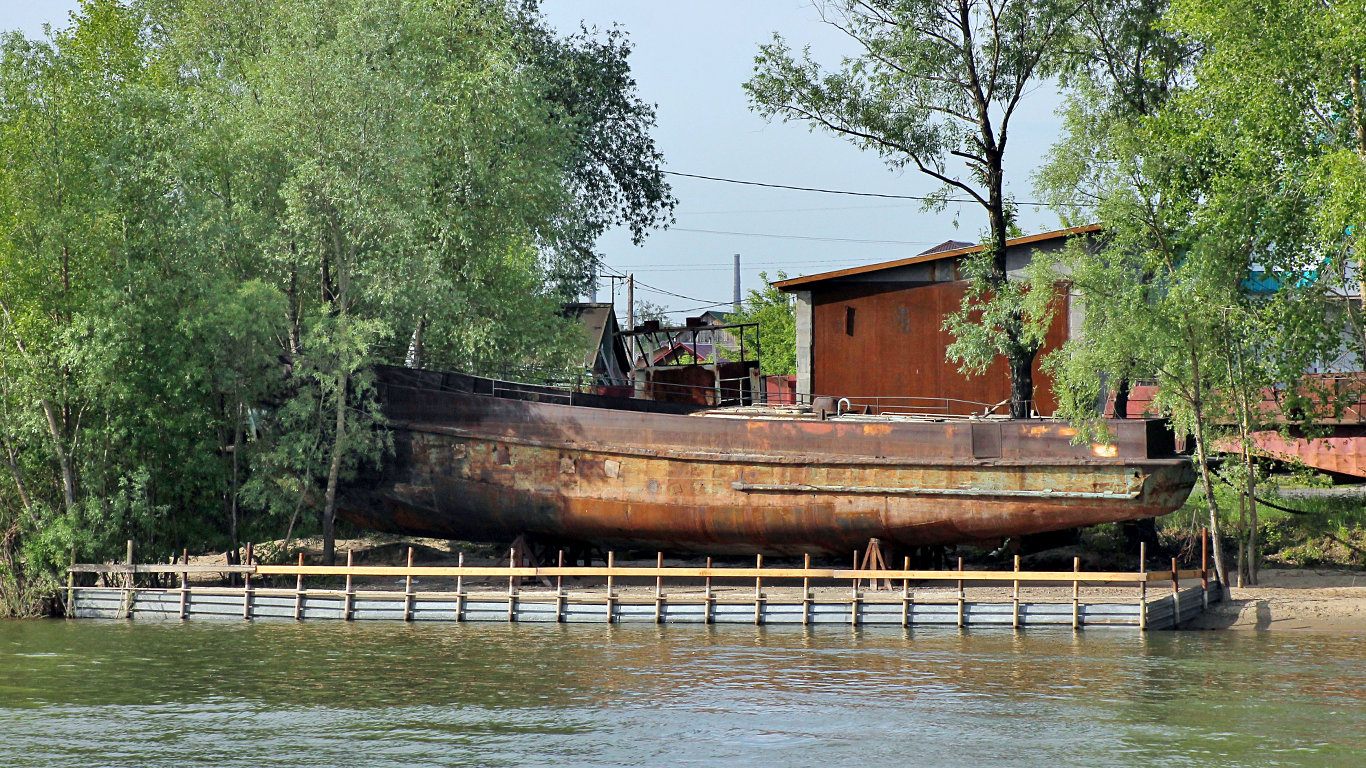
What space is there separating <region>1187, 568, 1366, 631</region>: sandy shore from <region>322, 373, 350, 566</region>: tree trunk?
13.7 m

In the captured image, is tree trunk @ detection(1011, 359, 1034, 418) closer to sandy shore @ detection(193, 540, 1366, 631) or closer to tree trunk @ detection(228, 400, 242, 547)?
sandy shore @ detection(193, 540, 1366, 631)

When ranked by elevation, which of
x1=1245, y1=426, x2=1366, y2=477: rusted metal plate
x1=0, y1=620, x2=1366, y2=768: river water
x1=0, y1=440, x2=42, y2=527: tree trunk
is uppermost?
x1=1245, y1=426, x2=1366, y2=477: rusted metal plate

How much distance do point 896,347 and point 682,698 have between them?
40.9 ft

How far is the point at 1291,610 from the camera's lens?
1814 centimetres

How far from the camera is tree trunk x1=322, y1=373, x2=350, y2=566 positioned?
2089cm

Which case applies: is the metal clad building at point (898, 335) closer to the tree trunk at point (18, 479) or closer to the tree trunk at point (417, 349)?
the tree trunk at point (417, 349)

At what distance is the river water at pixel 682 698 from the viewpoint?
12070 millimetres

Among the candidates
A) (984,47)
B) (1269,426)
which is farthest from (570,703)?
(984,47)

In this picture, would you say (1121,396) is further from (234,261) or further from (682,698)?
(234,261)

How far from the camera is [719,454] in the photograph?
20.5m

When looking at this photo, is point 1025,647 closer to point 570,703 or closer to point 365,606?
point 570,703

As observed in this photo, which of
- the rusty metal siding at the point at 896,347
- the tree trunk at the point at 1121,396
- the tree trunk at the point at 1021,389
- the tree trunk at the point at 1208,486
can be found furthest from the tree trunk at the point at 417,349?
the tree trunk at the point at 1208,486

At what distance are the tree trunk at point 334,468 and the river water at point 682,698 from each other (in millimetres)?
3445

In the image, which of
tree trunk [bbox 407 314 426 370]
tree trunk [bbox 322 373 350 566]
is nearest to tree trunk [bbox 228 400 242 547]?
tree trunk [bbox 322 373 350 566]
